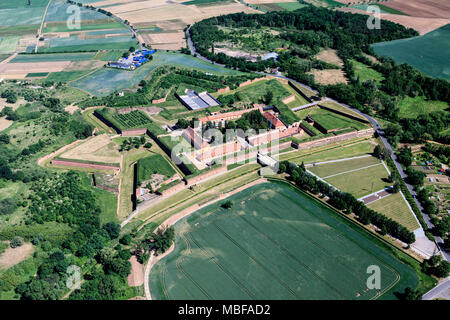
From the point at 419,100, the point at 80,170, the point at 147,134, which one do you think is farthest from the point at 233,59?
the point at 80,170

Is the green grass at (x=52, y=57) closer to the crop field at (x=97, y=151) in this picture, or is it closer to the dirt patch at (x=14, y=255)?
the crop field at (x=97, y=151)

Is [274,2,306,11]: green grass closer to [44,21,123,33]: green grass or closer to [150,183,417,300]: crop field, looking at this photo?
[44,21,123,33]: green grass

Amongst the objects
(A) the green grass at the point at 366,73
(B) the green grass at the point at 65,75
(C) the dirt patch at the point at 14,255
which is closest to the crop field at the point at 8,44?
(B) the green grass at the point at 65,75

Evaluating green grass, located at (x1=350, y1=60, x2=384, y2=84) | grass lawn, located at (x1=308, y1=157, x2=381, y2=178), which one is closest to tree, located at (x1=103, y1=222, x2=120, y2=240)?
grass lawn, located at (x1=308, y1=157, x2=381, y2=178)

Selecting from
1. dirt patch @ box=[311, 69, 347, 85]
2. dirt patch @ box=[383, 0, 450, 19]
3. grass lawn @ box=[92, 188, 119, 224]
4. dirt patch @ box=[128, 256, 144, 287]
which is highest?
dirt patch @ box=[383, 0, 450, 19]

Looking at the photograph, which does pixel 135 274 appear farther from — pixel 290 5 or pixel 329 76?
pixel 290 5
